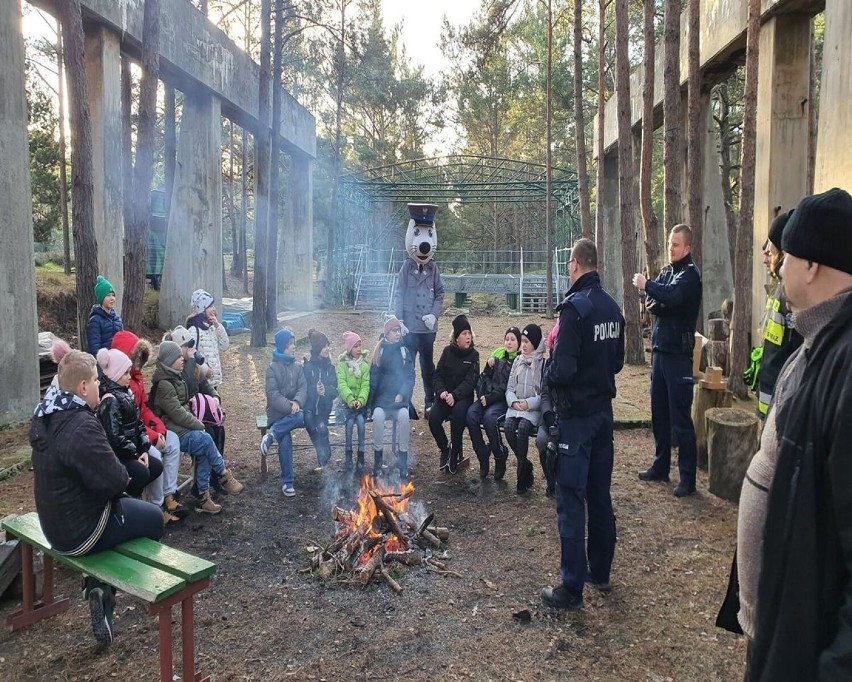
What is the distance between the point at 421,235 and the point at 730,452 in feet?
13.3

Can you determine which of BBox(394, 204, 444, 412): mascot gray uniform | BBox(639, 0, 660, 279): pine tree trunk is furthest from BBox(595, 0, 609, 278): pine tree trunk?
BBox(394, 204, 444, 412): mascot gray uniform

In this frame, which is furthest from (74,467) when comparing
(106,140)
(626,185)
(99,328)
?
(626,185)

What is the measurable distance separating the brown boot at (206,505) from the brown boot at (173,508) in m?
0.14

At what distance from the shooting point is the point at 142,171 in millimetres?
8961

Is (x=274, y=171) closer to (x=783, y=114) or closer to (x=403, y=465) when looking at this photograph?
(x=783, y=114)

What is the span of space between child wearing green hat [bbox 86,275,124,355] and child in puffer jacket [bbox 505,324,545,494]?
4422 millimetres

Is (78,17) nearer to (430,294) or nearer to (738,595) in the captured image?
(430,294)

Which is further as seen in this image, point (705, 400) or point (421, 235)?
point (421, 235)

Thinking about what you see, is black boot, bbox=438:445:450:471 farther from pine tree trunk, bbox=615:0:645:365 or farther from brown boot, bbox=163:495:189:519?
pine tree trunk, bbox=615:0:645:365

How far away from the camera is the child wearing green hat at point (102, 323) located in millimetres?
6680

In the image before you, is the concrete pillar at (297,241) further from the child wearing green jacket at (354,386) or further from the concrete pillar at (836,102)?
the concrete pillar at (836,102)

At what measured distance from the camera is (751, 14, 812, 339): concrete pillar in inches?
321

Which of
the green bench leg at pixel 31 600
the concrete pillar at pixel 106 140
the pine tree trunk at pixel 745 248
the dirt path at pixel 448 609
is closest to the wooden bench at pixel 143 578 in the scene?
the green bench leg at pixel 31 600

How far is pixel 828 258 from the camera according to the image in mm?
1590
